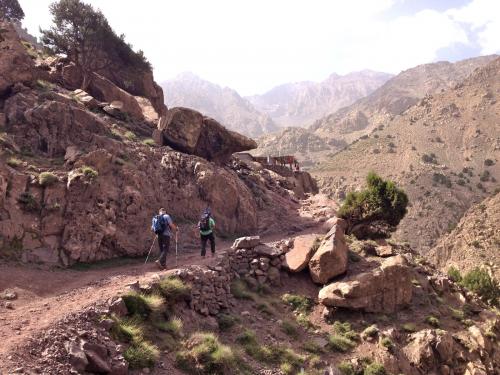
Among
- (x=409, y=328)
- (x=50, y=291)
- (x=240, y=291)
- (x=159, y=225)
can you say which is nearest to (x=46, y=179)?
(x=159, y=225)

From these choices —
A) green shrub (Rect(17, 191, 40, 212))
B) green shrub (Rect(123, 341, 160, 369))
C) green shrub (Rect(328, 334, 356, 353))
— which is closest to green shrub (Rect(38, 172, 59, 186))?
green shrub (Rect(17, 191, 40, 212))

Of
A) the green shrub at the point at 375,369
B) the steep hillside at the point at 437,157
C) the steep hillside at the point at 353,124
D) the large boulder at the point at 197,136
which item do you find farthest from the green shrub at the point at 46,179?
the steep hillside at the point at 353,124

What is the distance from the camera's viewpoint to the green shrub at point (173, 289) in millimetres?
11766

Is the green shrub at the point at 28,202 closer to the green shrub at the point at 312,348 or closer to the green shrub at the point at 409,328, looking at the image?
the green shrub at the point at 312,348

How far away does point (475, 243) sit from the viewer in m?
48.9

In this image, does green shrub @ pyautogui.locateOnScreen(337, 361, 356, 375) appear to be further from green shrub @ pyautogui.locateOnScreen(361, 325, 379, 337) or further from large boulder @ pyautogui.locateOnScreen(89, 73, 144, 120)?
large boulder @ pyautogui.locateOnScreen(89, 73, 144, 120)

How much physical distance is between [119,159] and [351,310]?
11.8 meters

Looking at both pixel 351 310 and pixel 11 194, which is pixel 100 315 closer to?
pixel 11 194

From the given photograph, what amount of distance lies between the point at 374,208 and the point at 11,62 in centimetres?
2175

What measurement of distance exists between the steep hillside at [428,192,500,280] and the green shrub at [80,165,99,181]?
39816mm

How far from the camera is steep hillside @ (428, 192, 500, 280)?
46.3m

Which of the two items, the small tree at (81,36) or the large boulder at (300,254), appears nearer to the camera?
the large boulder at (300,254)

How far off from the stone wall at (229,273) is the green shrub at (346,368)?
4098mm

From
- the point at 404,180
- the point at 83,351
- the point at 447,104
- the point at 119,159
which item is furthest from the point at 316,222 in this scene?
the point at 447,104
